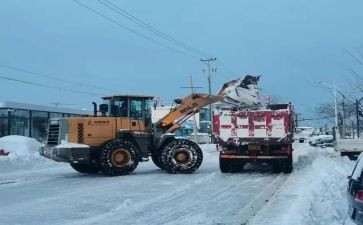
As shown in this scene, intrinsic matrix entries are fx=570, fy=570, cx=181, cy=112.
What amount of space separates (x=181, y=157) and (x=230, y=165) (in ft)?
6.29

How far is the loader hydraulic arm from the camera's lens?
2262 centimetres

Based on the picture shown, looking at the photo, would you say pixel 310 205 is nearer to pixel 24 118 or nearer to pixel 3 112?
pixel 3 112

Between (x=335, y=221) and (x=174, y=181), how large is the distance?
354 inches

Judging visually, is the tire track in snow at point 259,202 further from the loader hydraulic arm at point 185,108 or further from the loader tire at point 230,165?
the loader hydraulic arm at point 185,108

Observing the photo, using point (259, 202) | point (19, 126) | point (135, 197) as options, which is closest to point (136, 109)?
point (135, 197)

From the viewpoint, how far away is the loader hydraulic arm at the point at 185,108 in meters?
22.6

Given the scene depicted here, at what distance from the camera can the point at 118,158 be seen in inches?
805

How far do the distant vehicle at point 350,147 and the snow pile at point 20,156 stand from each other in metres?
15.6

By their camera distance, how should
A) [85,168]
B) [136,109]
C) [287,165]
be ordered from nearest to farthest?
[287,165]
[136,109]
[85,168]

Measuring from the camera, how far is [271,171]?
21969 mm

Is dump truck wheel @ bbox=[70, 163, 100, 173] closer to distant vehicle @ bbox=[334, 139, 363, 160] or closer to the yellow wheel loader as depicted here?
the yellow wheel loader

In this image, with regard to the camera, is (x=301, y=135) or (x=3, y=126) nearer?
(x=3, y=126)

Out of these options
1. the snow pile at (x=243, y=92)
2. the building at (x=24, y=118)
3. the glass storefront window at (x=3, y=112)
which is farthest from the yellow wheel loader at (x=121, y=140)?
the glass storefront window at (x=3, y=112)

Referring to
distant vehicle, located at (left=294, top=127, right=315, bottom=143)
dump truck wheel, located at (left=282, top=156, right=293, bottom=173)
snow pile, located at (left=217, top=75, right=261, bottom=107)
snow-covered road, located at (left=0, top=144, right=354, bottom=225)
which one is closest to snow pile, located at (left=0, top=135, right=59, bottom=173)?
snow-covered road, located at (left=0, top=144, right=354, bottom=225)
